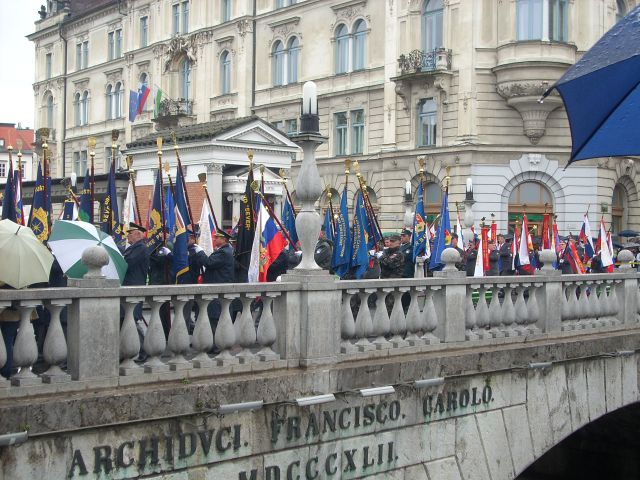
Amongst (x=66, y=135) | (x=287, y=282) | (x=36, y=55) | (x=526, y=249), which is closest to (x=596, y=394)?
(x=287, y=282)

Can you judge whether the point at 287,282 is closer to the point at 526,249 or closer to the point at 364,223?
the point at 364,223

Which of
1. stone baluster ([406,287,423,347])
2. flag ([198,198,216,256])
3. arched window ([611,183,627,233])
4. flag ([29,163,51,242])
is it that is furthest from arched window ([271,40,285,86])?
stone baluster ([406,287,423,347])

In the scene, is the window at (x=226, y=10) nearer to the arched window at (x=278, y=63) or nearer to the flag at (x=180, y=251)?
the arched window at (x=278, y=63)

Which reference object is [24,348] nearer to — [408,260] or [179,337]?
[179,337]

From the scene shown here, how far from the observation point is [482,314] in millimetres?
10977

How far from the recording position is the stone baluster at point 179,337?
26.3 feet

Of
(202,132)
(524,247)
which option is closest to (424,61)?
(524,247)

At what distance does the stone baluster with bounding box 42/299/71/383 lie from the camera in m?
7.18

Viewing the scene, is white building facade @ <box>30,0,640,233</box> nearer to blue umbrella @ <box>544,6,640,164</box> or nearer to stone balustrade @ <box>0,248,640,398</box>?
stone balustrade @ <box>0,248,640,398</box>

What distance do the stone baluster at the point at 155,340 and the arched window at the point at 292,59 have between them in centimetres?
Result: 3667

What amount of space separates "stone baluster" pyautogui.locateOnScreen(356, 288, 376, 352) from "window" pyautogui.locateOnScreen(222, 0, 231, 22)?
130 ft

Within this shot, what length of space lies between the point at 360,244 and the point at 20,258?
21.9ft

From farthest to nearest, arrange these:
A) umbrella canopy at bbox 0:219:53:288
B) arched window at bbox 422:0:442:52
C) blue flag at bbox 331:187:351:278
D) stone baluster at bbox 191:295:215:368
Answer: arched window at bbox 422:0:442:52, blue flag at bbox 331:187:351:278, stone baluster at bbox 191:295:215:368, umbrella canopy at bbox 0:219:53:288

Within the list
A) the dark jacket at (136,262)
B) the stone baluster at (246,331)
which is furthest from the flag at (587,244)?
the stone baluster at (246,331)
